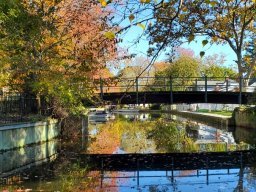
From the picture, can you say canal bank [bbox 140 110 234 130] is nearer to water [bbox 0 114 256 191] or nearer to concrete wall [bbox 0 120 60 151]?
water [bbox 0 114 256 191]

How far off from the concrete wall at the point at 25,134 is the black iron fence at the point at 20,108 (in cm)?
64

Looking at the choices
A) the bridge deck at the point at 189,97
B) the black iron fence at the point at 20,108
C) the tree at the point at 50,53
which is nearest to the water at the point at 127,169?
the black iron fence at the point at 20,108

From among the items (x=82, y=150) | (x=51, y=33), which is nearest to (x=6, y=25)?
(x=51, y=33)

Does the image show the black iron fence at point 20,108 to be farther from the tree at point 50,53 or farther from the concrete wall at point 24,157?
the concrete wall at point 24,157

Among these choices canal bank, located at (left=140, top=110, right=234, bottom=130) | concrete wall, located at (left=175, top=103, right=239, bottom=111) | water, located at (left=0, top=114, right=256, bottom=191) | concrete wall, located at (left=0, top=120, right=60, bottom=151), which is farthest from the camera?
concrete wall, located at (left=175, top=103, right=239, bottom=111)

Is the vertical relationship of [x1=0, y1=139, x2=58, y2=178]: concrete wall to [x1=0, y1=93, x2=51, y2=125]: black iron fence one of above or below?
below

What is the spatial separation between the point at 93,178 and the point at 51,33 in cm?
1247

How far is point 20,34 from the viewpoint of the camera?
22406mm

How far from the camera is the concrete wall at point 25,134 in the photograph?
20.6 m

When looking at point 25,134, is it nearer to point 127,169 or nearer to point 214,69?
point 127,169

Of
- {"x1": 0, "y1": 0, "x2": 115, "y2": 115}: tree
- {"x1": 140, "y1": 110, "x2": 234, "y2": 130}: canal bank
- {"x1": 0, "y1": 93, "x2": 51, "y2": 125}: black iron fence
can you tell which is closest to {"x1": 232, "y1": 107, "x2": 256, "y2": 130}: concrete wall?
{"x1": 140, "y1": 110, "x2": 234, "y2": 130}: canal bank

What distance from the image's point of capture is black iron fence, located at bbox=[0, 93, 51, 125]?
23.5 meters

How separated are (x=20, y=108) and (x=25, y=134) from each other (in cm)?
301

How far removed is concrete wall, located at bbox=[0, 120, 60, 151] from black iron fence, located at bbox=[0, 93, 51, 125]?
2.09ft
